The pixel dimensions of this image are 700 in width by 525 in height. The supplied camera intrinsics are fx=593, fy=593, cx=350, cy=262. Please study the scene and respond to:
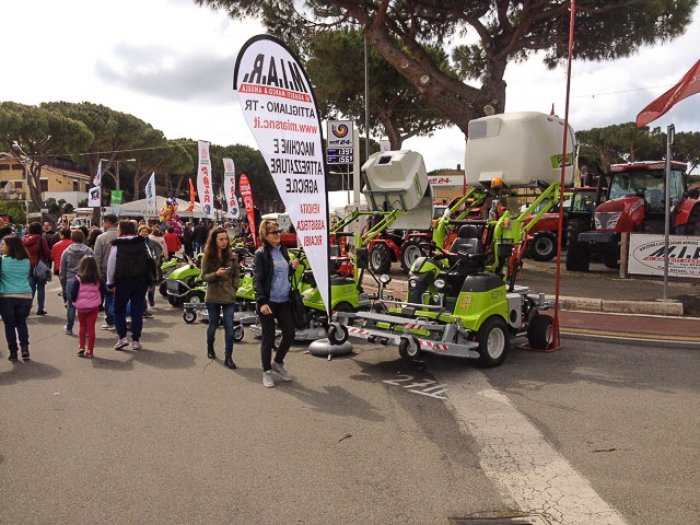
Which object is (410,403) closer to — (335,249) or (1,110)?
(335,249)

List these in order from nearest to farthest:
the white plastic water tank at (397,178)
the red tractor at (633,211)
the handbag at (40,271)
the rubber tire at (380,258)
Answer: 1. the handbag at (40,271)
2. the white plastic water tank at (397,178)
3. the red tractor at (633,211)
4. the rubber tire at (380,258)

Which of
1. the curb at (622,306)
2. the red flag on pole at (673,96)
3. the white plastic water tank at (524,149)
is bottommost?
the curb at (622,306)

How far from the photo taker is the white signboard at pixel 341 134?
1598cm

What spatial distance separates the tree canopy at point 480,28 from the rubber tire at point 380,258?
4299mm

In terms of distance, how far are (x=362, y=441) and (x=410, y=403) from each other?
1098mm

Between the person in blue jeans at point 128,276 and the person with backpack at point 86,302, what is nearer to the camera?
the person with backpack at point 86,302

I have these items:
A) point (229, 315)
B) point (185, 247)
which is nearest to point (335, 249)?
point (229, 315)

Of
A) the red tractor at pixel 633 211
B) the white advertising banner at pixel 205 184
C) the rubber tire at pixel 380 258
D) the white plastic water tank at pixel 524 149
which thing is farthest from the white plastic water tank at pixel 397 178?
→ the white advertising banner at pixel 205 184

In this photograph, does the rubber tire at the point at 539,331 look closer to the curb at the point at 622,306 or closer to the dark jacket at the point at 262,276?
the curb at the point at 622,306

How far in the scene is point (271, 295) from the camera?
6289mm

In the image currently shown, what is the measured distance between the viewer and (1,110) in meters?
41.0

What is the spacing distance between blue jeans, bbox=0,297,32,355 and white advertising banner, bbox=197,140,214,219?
12.0 metres

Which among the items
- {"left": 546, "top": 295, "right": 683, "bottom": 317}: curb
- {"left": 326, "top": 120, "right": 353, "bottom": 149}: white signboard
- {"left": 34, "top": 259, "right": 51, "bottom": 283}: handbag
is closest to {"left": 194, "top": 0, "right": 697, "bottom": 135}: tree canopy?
{"left": 326, "top": 120, "right": 353, "bottom": 149}: white signboard

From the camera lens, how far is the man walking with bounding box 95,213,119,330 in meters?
9.16
